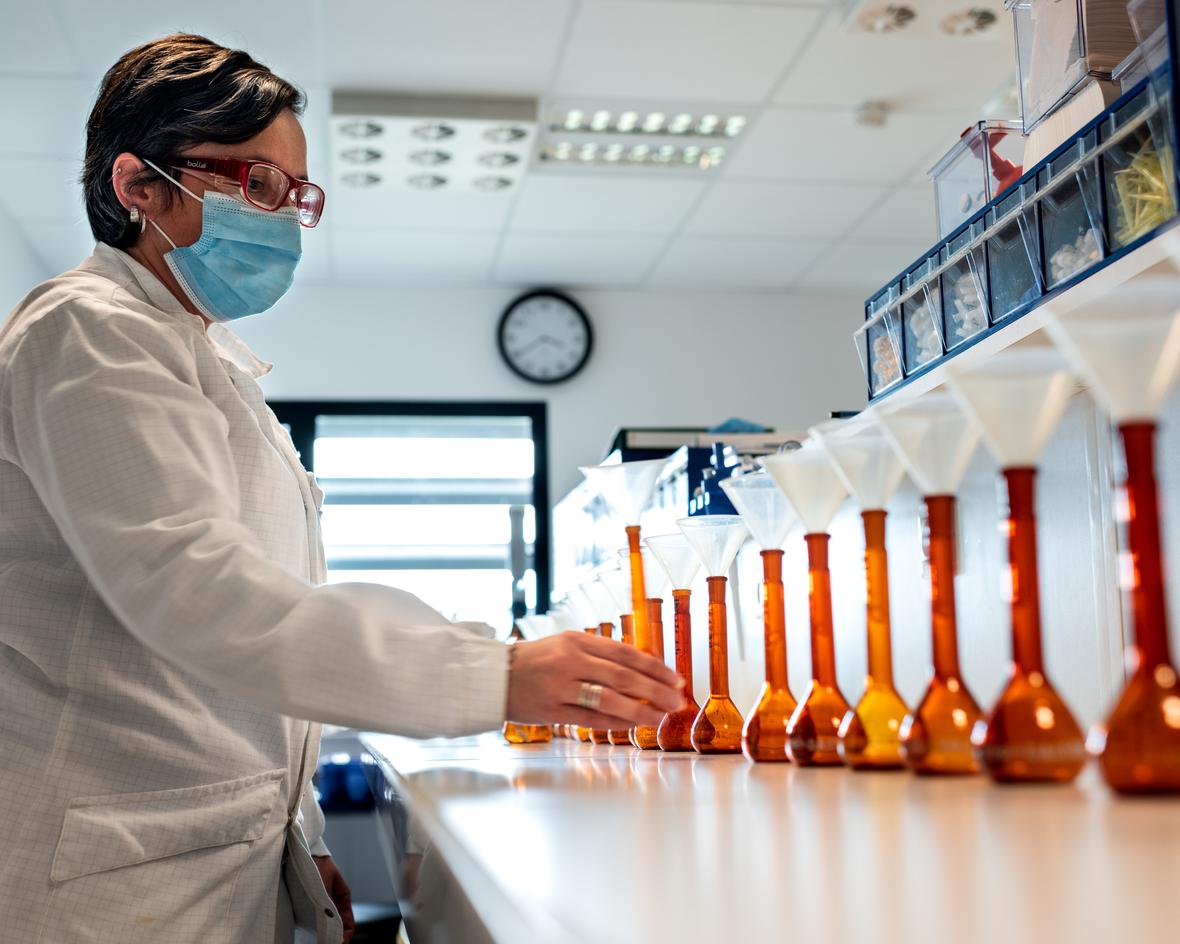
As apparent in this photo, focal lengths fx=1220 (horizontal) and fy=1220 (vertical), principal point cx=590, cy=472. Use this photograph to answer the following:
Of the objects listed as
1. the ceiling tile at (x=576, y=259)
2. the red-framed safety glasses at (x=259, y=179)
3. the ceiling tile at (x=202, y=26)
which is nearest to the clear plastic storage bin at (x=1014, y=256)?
the red-framed safety glasses at (x=259, y=179)

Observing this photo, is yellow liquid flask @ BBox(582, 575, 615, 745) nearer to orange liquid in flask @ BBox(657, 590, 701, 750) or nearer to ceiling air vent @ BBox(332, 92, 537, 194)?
orange liquid in flask @ BBox(657, 590, 701, 750)

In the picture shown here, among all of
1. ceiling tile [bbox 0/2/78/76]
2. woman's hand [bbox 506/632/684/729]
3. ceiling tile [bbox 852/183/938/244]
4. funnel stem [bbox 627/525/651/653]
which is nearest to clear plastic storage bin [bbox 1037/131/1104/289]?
woman's hand [bbox 506/632/684/729]

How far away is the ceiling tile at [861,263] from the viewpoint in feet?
17.7

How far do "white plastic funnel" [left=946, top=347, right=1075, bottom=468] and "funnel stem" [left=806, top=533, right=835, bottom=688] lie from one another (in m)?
0.36

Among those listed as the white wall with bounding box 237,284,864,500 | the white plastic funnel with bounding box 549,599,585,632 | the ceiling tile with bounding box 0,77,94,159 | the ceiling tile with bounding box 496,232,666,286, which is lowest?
the white plastic funnel with bounding box 549,599,585,632

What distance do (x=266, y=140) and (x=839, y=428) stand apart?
0.86 metres

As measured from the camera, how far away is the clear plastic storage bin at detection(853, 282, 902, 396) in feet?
5.62

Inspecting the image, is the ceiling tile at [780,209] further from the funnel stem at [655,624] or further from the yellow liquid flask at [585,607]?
the funnel stem at [655,624]

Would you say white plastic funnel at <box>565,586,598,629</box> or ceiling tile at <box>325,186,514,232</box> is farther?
ceiling tile at <box>325,186,514,232</box>

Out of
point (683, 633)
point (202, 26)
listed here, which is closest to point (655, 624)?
point (683, 633)

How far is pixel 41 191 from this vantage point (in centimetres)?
453

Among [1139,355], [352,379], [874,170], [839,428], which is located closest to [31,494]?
[839,428]

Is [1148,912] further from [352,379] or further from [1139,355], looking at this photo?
[352,379]

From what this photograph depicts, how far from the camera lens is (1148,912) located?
1.39 ft
